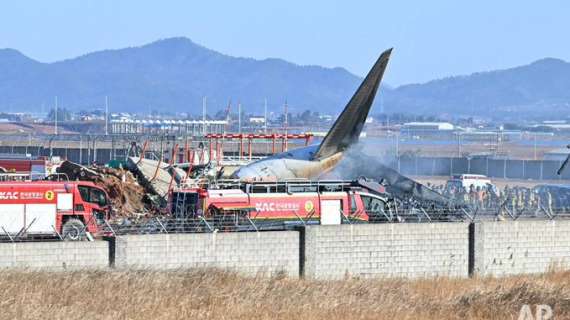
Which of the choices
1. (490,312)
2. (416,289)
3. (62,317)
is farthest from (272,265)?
(62,317)

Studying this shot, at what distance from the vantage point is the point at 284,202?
4553cm

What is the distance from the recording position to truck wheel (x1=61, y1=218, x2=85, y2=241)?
136 ft

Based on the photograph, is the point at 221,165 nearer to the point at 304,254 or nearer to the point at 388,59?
the point at 388,59

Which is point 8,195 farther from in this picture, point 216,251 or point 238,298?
point 238,298

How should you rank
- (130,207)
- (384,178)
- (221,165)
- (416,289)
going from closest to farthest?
(416,289), (130,207), (384,178), (221,165)

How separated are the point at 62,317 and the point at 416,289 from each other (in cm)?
1329

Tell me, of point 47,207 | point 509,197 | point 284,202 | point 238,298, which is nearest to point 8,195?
point 47,207

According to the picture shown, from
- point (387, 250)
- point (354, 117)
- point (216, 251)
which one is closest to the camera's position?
point (216, 251)

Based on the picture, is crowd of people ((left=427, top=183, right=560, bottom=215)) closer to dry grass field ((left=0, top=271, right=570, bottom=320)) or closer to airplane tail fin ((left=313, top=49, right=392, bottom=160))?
airplane tail fin ((left=313, top=49, right=392, bottom=160))

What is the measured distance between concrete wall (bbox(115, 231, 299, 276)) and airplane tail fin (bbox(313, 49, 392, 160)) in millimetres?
22134

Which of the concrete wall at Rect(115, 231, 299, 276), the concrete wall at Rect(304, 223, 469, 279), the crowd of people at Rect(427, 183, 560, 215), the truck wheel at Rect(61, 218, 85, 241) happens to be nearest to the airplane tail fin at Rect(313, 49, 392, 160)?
the crowd of people at Rect(427, 183, 560, 215)

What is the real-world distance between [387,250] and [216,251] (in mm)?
5677

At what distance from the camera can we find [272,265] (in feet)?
129

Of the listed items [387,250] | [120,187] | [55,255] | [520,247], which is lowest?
[520,247]
